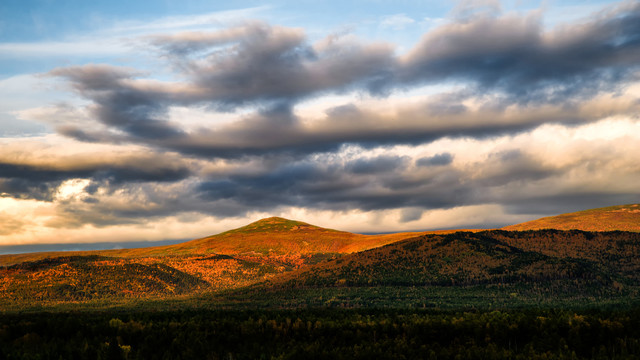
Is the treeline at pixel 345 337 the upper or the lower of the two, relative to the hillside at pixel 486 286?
upper

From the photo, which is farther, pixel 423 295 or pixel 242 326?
pixel 423 295

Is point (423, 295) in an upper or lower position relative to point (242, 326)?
lower

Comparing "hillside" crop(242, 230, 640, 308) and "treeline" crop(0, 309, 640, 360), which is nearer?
"treeline" crop(0, 309, 640, 360)

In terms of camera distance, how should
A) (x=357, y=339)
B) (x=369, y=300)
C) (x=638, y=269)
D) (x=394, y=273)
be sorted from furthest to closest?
1. (x=394, y=273)
2. (x=638, y=269)
3. (x=369, y=300)
4. (x=357, y=339)

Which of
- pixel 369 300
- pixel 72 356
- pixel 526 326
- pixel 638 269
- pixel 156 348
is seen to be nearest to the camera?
pixel 72 356

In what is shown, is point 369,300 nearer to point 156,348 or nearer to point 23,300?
point 156,348

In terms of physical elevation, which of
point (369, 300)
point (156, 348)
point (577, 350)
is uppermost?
point (156, 348)

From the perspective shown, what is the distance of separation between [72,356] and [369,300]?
414ft

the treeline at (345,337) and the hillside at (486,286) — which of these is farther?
the hillside at (486,286)

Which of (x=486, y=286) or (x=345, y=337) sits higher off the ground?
(x=345, y=337)

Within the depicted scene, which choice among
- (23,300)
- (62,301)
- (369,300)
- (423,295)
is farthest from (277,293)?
(23,300)

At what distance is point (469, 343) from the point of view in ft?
183

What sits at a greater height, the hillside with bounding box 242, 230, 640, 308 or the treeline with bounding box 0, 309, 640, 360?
the treeline with bounding box 0, 309, 640, 360

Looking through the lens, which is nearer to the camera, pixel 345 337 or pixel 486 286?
pixel 345 337
